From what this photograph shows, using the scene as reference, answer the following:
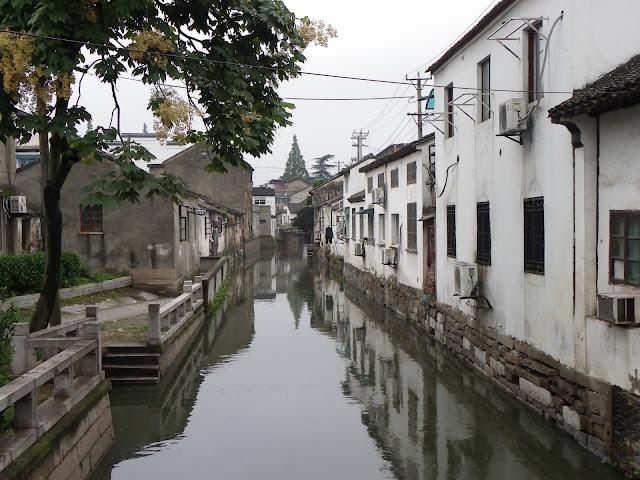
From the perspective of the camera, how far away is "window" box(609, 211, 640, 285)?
7.59 metres

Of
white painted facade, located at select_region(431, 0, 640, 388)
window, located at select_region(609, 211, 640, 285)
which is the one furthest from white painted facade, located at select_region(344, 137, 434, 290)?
window, located at select_region(609, 211, 640, 285)

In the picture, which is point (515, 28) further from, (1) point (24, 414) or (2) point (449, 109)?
(1) point (24, 414)

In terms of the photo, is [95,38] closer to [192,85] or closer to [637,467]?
[192,85]

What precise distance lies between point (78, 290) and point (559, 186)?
13.8m

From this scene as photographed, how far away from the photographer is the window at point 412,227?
19875 mm

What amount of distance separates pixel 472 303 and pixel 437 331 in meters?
3.37

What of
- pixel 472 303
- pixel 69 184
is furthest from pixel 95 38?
pixel 69 184

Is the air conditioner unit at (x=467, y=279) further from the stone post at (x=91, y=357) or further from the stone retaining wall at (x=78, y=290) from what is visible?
the stone retaining wall at (x=78, y=290)

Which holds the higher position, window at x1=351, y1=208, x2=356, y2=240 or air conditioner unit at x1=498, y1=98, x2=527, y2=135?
air conditioner unit at x1=498, y1=98, x2=527, y2=135

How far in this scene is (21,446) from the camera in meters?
5.75

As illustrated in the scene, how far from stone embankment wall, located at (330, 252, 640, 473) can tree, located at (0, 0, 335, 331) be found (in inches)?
225

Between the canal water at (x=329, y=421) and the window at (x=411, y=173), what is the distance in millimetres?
5532

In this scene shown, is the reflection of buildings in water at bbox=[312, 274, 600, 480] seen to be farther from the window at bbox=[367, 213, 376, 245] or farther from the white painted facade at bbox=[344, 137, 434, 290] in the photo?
the window at bbox=[367, 213, 376, 245]

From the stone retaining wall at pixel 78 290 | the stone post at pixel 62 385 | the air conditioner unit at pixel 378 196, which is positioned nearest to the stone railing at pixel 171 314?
the stone retaining wall at pixel 78 290
